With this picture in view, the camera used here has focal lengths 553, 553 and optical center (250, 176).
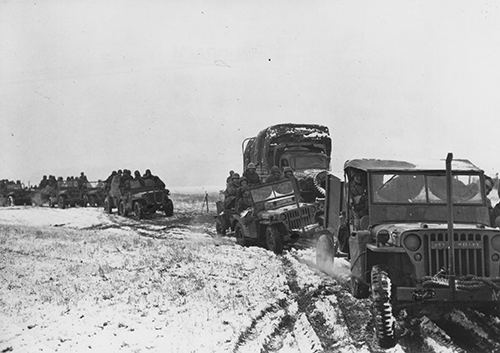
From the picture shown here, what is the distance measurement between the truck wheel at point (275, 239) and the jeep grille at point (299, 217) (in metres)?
0.31

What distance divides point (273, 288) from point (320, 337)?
2.39 meters

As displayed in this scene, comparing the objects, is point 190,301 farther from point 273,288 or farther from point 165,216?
point 165,216

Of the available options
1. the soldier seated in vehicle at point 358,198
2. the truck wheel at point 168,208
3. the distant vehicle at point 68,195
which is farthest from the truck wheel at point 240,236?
the distant vehicle at point 68,195

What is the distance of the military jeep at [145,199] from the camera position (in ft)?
73.8

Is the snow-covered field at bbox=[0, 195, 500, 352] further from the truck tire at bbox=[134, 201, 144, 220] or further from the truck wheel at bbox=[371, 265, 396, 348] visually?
the truck tire at bbox=[134, 201, 144, 220]

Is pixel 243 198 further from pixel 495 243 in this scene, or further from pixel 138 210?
pixel 138 210

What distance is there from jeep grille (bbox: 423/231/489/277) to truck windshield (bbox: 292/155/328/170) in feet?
37.3

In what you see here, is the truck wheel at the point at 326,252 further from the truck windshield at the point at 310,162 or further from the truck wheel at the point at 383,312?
the truck windshield at the point at 310,162

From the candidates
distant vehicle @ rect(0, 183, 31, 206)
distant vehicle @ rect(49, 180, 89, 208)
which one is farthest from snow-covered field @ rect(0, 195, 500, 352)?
distant vehicle @ rect(0, 183, 31, 206)

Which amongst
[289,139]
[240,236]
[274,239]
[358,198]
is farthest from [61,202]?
[358,198]

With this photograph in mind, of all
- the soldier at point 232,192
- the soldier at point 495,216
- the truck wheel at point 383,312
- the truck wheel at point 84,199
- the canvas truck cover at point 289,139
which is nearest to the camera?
the truck wheel at point 383,312

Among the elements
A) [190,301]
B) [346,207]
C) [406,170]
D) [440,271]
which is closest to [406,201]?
[406,170]

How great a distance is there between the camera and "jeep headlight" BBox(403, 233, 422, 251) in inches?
233

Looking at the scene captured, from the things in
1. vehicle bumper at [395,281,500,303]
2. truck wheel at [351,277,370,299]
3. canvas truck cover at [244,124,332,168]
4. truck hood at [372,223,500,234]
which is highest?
canvas truck cover at [244,124,332,168]
